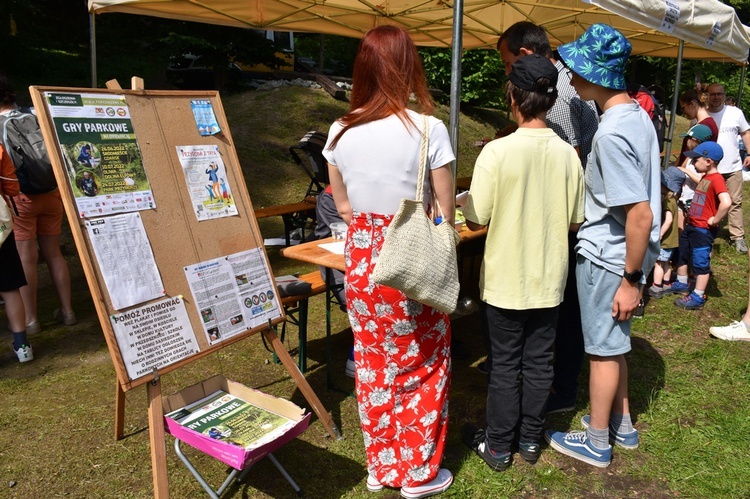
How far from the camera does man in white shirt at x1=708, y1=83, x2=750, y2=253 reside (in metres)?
6.47

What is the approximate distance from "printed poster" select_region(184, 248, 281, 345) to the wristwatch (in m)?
1.62

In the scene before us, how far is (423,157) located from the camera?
7.16ft

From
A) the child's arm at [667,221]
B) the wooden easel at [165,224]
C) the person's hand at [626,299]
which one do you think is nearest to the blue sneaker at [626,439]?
the person's hand at [626,299]

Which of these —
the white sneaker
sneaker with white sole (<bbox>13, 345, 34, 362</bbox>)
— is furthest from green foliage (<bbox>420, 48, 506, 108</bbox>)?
sneaker with white sole (<bbox>13, 345, 34, 362</bbox>)

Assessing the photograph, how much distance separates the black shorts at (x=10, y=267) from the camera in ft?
12.2

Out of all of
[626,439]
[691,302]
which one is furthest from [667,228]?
[626,439]

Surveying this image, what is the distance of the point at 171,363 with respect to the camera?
2400mm

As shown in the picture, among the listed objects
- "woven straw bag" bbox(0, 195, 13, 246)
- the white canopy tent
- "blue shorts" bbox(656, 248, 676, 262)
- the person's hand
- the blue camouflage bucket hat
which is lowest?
"blue shorts" bbox(656, 248, 676, 262)

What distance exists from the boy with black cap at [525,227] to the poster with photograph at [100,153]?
1.44 m

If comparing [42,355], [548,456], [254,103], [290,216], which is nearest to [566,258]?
[548,456]

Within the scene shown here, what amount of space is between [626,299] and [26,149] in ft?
12.8

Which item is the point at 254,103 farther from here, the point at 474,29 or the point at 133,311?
the point at 133,311

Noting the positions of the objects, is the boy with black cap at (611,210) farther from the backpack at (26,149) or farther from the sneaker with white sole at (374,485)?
the backpack at (26,149)

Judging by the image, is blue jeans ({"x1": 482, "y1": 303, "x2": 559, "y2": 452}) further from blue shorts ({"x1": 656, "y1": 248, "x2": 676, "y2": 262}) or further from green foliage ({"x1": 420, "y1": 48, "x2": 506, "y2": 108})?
green foliage ({"x1": 420, "y1": 48, "x2": 506, "y2": 108})
